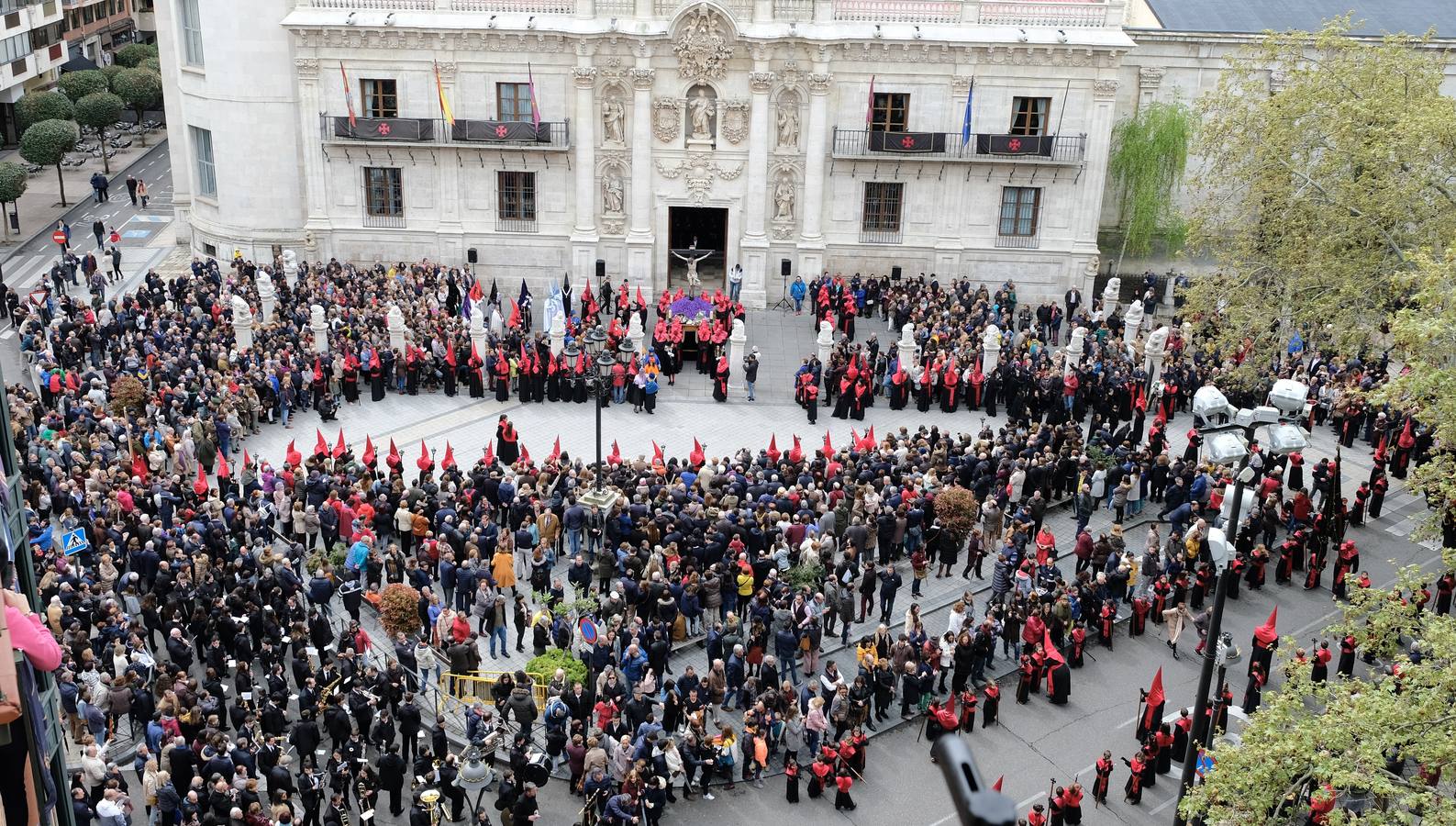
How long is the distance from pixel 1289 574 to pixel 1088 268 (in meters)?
18.6

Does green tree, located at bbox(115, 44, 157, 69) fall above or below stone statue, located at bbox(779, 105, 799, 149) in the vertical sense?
above

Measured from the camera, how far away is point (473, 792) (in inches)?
875

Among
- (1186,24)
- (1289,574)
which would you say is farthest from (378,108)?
(1289,574)

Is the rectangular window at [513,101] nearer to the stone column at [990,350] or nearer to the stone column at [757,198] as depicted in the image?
the stone column at [757,198]

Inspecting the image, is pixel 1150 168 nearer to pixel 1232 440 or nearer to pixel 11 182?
pixel 1232 440

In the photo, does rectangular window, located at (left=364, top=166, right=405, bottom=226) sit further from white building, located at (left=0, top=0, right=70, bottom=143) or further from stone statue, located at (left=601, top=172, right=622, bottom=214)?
white building, located at (left=0, top=0, right=70, bottom=143)

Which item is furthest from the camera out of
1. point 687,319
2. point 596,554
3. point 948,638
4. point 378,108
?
point 378,108

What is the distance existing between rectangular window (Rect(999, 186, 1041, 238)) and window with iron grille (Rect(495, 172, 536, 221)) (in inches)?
616

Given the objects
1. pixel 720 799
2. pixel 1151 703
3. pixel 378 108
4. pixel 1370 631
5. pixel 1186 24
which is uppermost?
pixel 1186 24

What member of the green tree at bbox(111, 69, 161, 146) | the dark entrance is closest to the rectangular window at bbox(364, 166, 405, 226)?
the dark entrance

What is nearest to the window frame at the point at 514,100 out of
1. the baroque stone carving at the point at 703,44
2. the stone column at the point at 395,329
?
the baroque stone carving at the point at 703,44

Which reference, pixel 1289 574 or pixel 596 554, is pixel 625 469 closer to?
pixel 596 554

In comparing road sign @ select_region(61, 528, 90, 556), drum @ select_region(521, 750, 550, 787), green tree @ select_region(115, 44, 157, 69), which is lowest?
drum @ select_region(521, 750, 550, 787)

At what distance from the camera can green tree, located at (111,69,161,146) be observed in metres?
66.4
